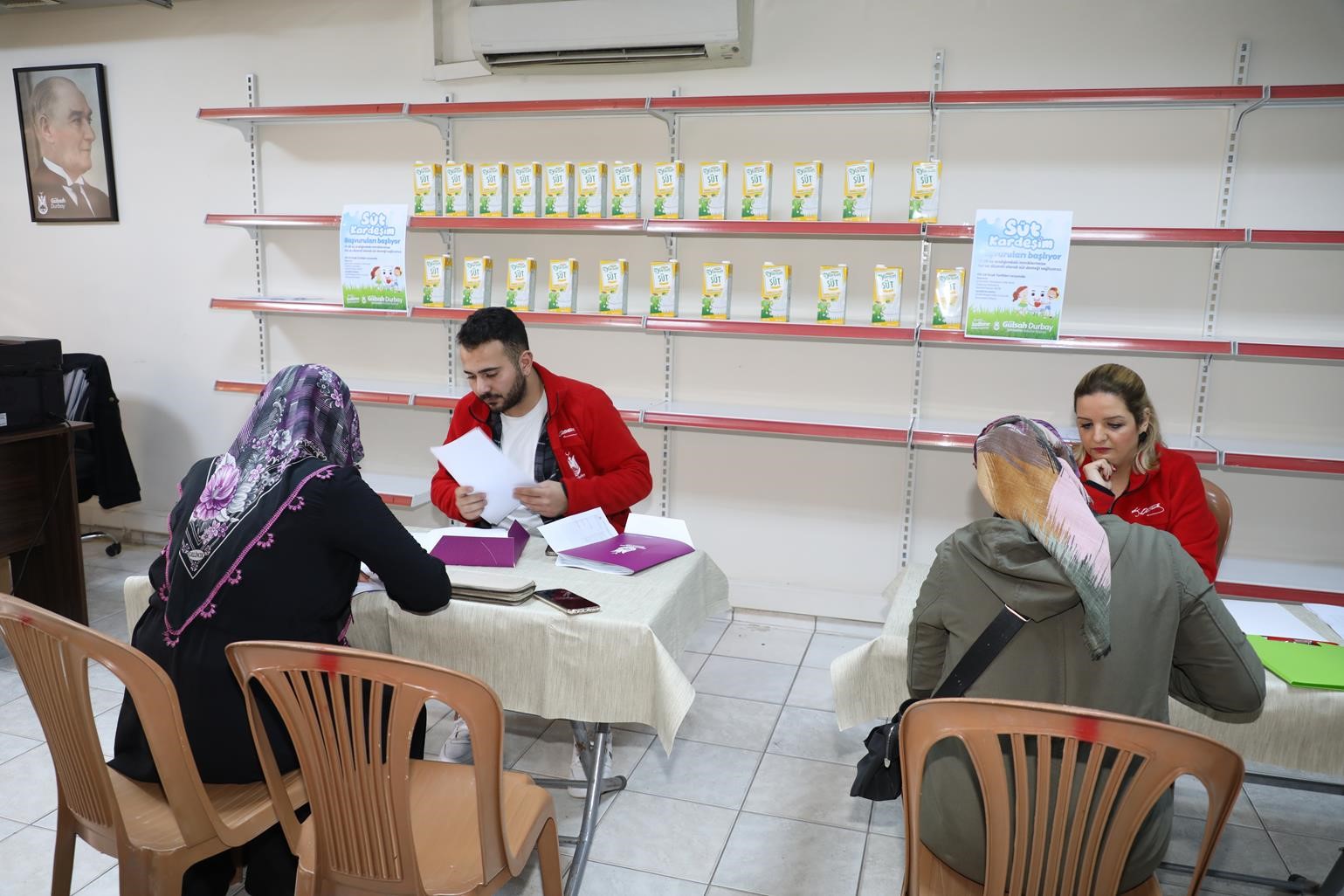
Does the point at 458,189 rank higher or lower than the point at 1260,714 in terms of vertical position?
higher

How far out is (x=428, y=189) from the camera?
3.88 metres

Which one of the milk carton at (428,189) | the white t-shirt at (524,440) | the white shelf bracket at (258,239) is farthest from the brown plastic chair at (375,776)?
the white shelf bracket at (258,239)

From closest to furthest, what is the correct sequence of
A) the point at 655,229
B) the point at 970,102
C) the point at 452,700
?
1. the point at 452,700
2. the point at 970,102
3. the point at 655,229

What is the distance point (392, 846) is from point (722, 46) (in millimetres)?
3156

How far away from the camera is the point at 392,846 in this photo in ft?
4.98

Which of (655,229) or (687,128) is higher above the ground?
(687,128)

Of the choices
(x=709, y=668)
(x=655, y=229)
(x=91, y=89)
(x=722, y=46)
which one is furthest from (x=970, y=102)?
(x=91, y=89)

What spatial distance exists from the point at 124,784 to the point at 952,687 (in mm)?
1577

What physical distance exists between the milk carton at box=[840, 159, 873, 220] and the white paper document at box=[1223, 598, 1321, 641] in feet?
6.11

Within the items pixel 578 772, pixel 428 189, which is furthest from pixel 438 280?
pixel 578 772

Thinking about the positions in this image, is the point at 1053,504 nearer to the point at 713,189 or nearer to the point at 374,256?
the point at 713,189

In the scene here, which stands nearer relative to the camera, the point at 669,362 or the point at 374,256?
the point at 374,256

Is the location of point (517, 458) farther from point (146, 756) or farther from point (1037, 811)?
point (1037, 811)

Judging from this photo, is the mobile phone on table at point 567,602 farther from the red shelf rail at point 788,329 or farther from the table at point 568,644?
the red shelf rail at point 788,329
